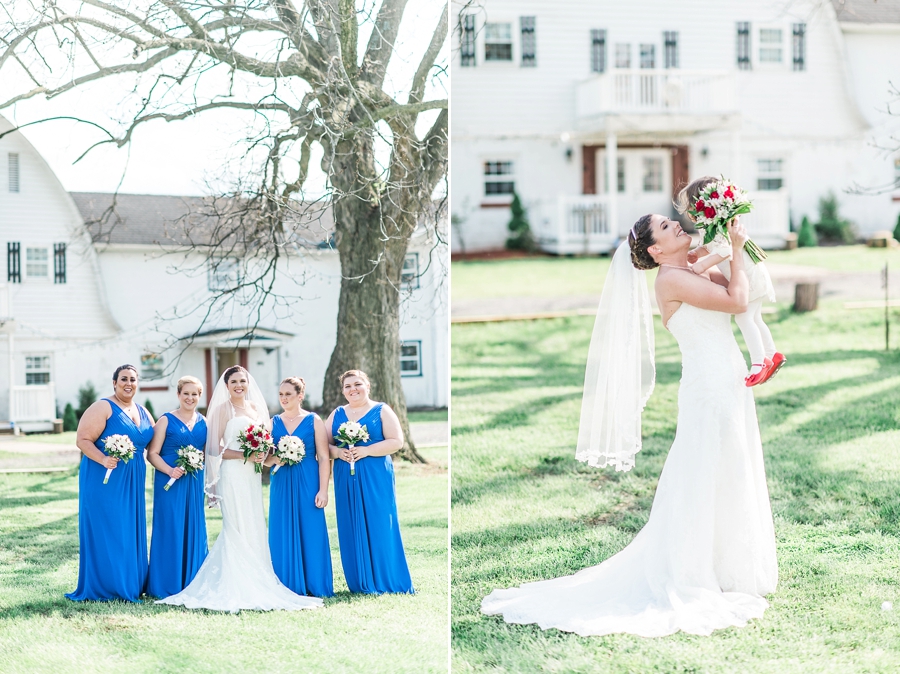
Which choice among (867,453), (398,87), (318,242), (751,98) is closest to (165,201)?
(318,242)

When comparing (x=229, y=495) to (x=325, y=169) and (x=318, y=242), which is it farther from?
(x=325, y=169)

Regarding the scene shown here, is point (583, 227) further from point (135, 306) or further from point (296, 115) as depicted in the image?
point (135, 306)

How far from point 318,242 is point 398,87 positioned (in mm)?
1173

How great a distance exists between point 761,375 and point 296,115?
3.48 metres

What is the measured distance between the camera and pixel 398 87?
20.7 ft

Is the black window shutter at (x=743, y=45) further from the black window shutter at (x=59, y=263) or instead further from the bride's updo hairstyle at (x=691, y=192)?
the black window shutter at (x=59, y=263)

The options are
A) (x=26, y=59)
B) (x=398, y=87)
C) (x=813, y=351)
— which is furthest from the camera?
(x=813, y=351)

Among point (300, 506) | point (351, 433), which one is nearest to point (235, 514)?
point (300, 506)

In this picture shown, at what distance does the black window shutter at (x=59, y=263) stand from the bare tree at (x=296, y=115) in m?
0.74

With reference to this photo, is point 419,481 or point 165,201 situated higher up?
point 165,201

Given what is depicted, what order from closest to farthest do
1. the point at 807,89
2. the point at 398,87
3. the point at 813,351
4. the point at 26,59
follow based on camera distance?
the point at 26,59 < the point at 398,87 < the point at 813,351 < the point at 807,89

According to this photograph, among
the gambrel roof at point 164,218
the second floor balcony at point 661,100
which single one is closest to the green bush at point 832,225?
the second floor balcony at point 661,100

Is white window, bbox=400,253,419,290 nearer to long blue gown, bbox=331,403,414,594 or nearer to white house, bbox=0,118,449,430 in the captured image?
white house, bbox=0,118,449,430

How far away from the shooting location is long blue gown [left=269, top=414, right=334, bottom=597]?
5082mm
